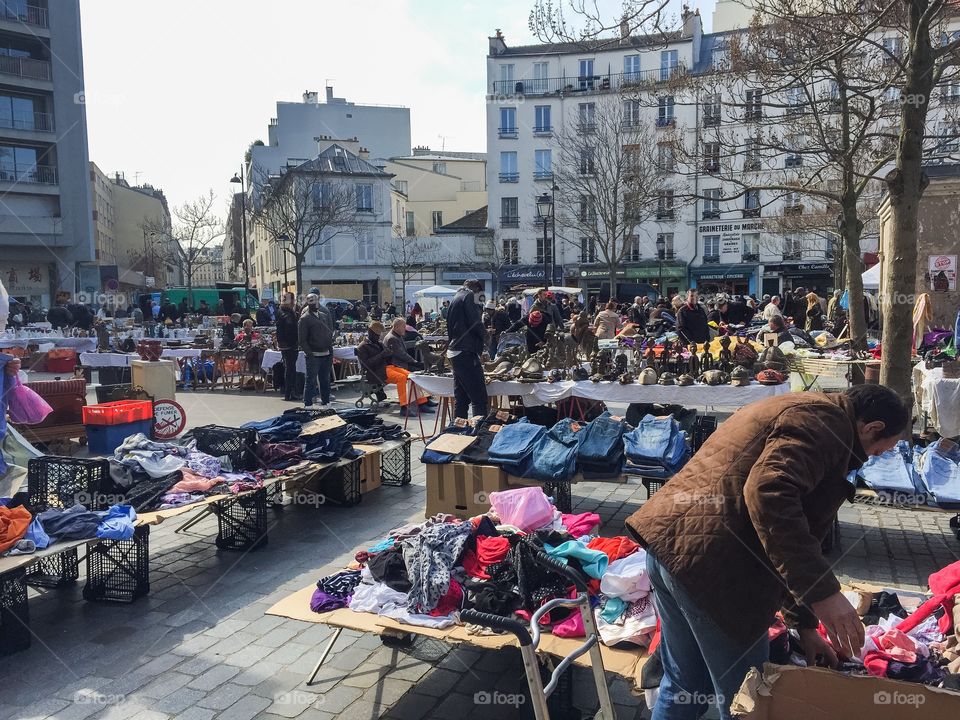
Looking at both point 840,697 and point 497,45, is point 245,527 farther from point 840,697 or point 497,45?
point 497,45

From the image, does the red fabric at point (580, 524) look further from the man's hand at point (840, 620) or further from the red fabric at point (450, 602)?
the man's hand at point (840, 620)

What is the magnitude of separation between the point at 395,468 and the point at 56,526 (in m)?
3.92

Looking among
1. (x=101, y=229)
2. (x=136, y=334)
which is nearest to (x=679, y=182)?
(x=136, y=334)

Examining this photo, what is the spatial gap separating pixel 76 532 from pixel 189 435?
2069 millimetres

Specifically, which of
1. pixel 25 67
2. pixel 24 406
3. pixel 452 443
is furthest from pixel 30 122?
pixel 452 443

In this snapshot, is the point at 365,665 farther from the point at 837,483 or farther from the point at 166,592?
the point at 837,483

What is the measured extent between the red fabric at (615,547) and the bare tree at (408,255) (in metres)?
40.4

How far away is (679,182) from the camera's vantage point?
35500mm

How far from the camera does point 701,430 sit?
6934 millimetres

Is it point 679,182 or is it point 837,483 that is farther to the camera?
point 679,182

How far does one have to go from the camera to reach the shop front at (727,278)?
40281 millimetres

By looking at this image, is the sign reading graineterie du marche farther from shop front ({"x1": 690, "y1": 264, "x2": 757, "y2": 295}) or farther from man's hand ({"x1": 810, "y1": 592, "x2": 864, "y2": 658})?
shop front ({"x1": 690, "y1": 264, "x2": 757, "y2": 295})

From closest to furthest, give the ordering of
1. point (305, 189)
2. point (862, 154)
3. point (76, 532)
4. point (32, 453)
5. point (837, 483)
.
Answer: point (837, 483) < point (76, 532) < point (32, 453) < point (862, 154) < point (305, 189)

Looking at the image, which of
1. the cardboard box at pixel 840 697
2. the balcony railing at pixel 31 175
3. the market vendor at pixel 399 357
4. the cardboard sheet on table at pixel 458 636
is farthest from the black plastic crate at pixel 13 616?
the balcony railing at pixel 31 175
